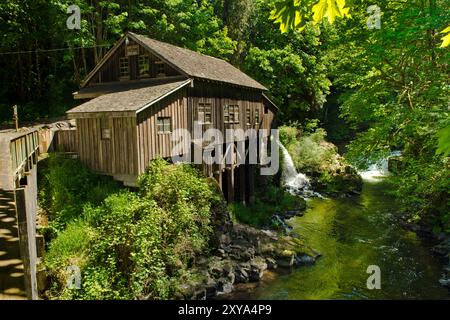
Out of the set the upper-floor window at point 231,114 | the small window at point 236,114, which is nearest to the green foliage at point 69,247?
the upper-floor window at point 231,114

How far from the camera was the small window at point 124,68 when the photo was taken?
749 inches

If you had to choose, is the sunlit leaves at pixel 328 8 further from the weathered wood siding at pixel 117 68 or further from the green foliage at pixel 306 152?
the green foliage at pixel 306 152

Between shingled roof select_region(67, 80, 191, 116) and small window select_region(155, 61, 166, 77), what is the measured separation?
122 centimetres

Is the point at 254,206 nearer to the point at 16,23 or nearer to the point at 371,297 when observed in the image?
the point at 371,297

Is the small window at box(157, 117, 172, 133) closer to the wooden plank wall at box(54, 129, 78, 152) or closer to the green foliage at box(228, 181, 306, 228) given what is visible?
the wooden plank wall at box(54, 129, 78, 152)

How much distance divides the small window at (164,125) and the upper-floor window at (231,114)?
4986mm

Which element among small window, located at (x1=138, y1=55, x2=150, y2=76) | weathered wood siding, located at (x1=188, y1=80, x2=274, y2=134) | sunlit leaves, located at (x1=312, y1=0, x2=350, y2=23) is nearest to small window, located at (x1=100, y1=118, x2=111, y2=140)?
weathered wood siding, located at (x1=188, y1=80, x2=274, y2=134)

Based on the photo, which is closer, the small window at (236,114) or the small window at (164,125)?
the small window at (164,125)

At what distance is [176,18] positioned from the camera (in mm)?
30500

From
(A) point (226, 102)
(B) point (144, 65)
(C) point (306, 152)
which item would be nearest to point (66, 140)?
(B) point (144, 65)

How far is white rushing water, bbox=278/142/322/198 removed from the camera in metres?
28.1

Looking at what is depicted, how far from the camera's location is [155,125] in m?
15.3
